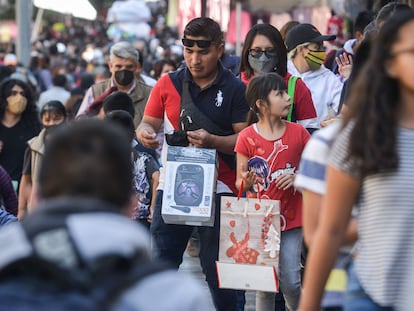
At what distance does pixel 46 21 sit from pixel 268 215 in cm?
6912

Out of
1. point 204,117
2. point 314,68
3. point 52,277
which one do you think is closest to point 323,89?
point 314,68

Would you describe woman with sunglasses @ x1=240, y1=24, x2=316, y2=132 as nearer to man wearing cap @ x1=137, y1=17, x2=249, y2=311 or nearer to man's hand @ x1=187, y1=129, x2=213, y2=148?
man wearing cap @ x1=137, y1=17, x2=249, y2=311

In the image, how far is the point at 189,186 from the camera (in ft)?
23.6

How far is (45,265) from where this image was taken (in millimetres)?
2967

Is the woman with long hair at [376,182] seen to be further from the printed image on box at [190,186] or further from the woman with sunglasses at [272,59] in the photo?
the woman with sunglasses at [272,59]

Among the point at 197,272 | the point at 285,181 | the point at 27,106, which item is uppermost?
the point at 285,181

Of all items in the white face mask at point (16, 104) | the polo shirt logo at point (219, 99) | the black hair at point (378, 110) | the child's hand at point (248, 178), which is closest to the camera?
the black hair at point (378, 110)

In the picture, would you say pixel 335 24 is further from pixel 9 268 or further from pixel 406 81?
pixel 9 268

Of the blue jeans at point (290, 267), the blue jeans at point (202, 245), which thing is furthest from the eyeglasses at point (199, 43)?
the blue jeans at point (290, 267)

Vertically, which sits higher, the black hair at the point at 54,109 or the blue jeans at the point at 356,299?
the blue jeans at the point at 356,299

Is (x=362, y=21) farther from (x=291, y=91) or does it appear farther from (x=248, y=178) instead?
(x=248, y=178)

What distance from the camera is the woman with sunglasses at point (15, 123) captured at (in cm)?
1148

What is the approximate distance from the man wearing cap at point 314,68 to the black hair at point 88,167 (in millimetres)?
5687

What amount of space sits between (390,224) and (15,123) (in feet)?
27.3
